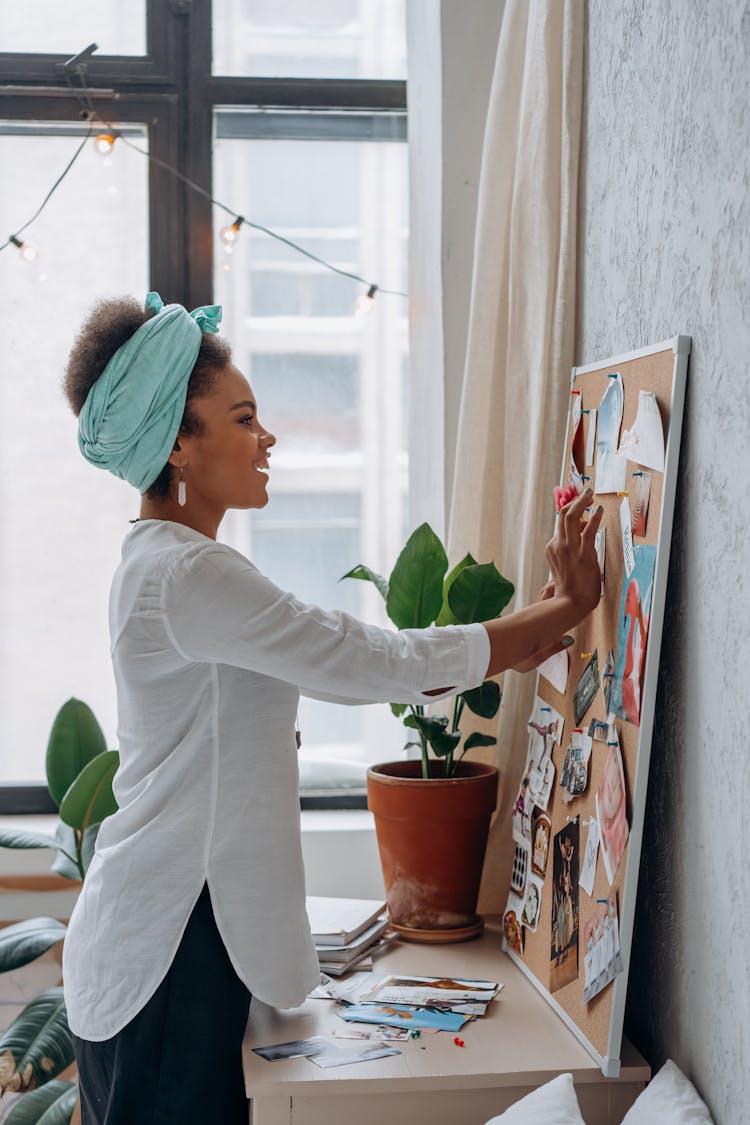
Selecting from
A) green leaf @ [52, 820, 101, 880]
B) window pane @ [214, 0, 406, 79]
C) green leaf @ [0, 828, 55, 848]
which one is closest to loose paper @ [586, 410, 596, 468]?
green leaf @ [52, 820, 101, 880]

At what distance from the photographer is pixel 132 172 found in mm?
2705

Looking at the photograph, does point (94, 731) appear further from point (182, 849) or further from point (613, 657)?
point (613, 657)

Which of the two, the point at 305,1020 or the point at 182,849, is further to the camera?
the point at 305,1020

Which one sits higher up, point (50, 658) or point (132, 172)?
point (132, 172)

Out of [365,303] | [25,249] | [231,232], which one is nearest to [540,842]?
[365,303]

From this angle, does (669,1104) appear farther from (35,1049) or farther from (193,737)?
(35,1049)

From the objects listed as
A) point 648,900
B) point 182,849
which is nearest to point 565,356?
point 648,900

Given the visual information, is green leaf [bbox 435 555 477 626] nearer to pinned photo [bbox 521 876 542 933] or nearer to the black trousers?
pinned photo [bbox 521 876 542 933]

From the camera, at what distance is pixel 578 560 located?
59.5 inches

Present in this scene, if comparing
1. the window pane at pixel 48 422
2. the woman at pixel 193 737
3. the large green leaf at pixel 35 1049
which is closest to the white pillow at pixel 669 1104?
the woman at pixel 193 737

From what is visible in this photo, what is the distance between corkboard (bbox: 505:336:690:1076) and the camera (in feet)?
4.34

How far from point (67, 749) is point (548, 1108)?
1.36 metres

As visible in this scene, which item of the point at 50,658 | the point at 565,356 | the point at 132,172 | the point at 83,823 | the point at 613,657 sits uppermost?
the point at 132,172

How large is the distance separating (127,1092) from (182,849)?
30 centimetres
